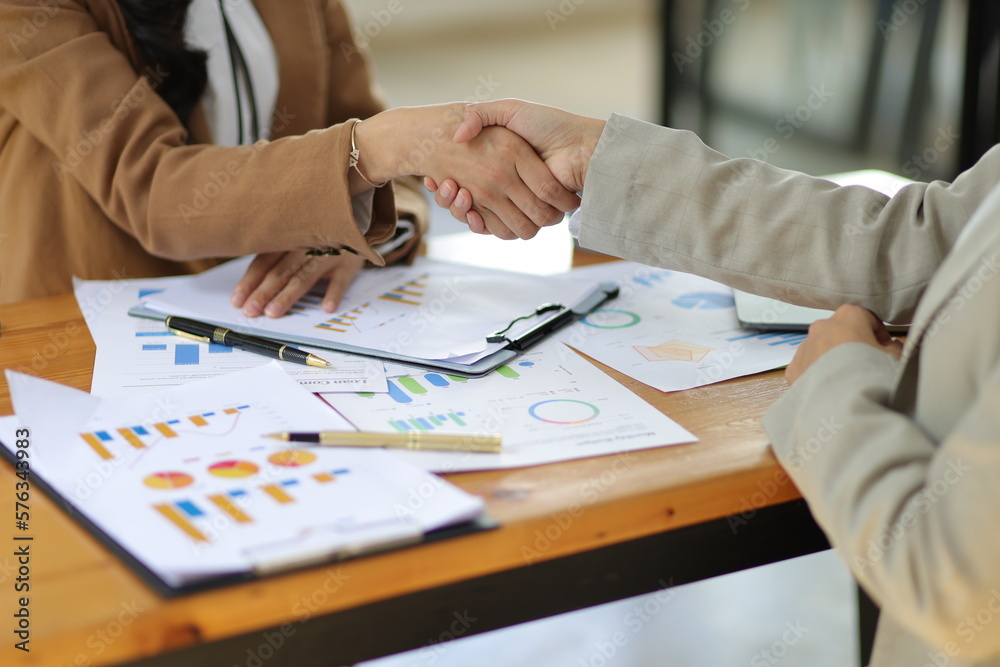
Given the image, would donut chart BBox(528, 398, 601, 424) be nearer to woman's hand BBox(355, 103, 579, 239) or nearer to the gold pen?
the gold pen

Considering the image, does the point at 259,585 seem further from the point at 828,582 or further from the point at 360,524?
the point at 828,582

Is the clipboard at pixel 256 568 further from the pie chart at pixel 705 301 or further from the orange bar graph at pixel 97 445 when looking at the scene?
the pie chart at pixel 705 301

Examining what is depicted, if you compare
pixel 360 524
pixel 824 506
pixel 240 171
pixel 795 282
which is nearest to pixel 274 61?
pixel 240 171

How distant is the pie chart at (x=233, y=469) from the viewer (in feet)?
2.29

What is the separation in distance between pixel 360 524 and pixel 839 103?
2357 millimetres

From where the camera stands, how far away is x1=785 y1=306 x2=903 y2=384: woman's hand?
2.60ft

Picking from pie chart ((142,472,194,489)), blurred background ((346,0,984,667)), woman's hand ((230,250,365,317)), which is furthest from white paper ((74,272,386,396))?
blurred background ((346,0,984,667))

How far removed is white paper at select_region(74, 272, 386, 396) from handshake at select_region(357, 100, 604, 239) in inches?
11.5

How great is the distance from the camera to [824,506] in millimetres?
661

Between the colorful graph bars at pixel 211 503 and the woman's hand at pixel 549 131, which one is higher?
the woman's hand at pixel 549 131

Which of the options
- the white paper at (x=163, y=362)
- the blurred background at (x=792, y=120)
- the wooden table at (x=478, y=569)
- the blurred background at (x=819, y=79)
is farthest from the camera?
the blurred background at (x=819, y=79)

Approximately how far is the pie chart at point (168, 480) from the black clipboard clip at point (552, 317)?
0.40 metres

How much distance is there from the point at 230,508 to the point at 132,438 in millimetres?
161

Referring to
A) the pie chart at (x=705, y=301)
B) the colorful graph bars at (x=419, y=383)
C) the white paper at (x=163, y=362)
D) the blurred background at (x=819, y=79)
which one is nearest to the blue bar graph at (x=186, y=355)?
the white paper at (x=163, y=362)
